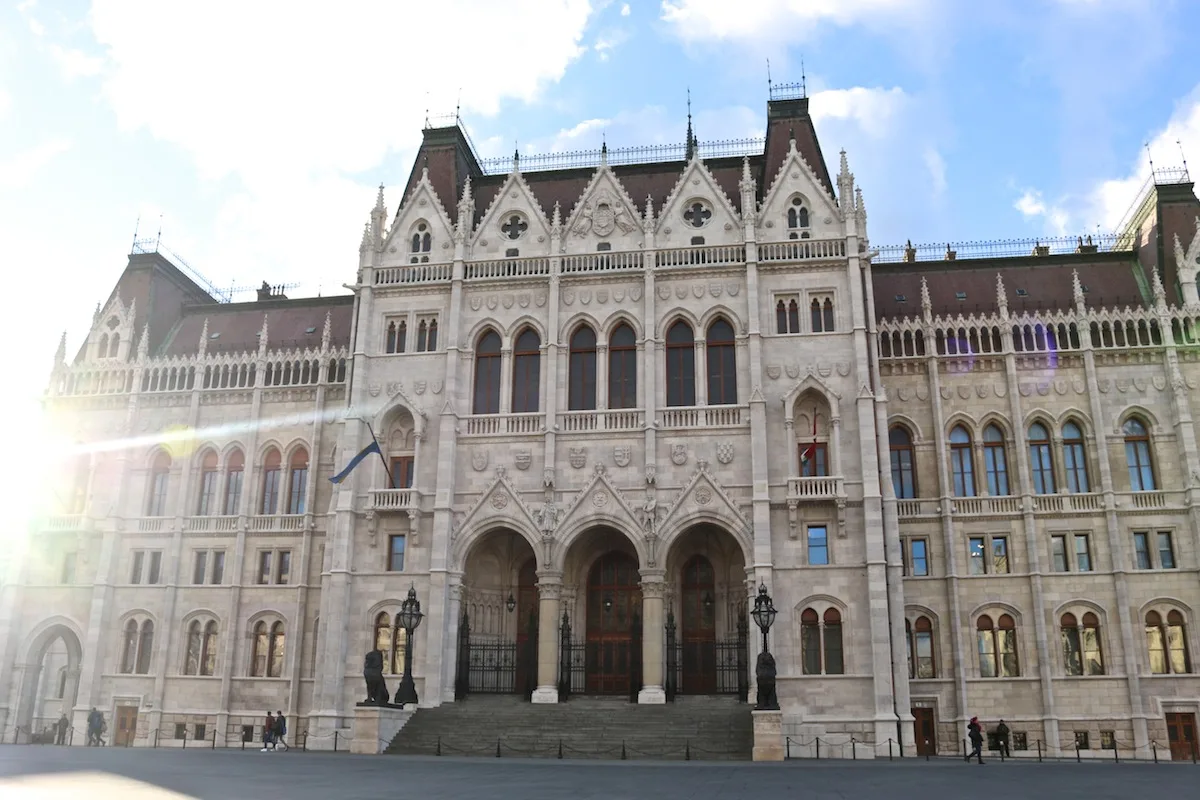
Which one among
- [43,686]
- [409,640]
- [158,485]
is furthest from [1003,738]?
[43,686]

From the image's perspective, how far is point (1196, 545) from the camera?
3719cm

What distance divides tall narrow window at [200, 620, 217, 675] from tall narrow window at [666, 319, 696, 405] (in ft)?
73.5

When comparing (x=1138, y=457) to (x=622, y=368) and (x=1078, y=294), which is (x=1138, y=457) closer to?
(x=1078, y=294)

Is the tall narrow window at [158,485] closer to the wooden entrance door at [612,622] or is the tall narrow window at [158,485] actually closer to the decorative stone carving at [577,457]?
the decorative stone carving at [577,457]

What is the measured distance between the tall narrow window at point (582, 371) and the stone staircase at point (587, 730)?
11.2m

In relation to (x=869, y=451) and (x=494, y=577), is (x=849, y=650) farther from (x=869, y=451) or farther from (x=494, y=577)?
(x=494, y=577)

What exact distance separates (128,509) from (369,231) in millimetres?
17060

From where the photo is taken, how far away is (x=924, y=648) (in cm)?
3838

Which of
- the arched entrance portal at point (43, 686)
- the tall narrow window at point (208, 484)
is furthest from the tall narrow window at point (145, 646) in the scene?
the tall narrow window at point (208, 484)

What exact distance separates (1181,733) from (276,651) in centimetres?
3554

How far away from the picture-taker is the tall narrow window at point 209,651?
4216cm

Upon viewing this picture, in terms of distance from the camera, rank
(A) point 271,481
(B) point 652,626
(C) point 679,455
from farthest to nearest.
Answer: (A) point 271,481
(C) point 679,455
(B) point 652,626

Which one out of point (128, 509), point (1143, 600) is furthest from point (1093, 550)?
point (128, 509)

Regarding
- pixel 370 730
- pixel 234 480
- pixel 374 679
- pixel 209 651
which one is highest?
pixel 234 480
